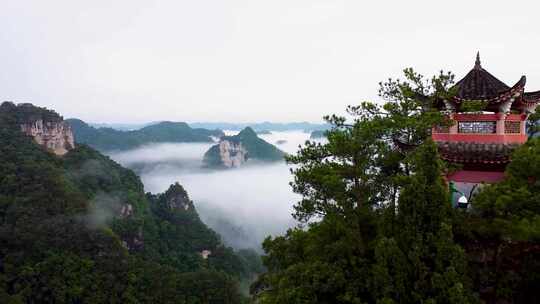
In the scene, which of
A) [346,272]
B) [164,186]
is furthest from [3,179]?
[164,186]

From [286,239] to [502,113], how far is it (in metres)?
7.70

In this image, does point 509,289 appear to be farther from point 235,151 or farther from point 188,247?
point 235,151

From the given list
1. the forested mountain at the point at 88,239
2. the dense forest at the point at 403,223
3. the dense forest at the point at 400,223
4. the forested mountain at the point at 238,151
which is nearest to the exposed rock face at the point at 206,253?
the forested mountain at the point at 88,239

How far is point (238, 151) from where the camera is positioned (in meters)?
156

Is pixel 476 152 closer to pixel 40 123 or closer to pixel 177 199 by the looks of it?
pixel 40 123

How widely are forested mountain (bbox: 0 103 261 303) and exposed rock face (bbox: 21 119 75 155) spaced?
61 cm

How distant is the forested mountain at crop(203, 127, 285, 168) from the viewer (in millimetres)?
154000

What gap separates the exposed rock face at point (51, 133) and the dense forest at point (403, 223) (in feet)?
212

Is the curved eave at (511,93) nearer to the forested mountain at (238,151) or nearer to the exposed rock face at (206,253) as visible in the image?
the exposed rock face at (206,253)

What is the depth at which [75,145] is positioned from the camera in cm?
7369

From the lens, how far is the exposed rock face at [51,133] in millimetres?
63125

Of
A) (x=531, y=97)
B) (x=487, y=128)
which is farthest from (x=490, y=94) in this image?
(x=531, y=97)

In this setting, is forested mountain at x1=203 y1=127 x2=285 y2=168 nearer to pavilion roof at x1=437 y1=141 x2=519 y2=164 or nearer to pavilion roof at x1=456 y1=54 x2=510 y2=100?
pavilion roof at x1=456 y1=54 x2=510 y2=100

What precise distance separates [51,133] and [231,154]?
309 feet
